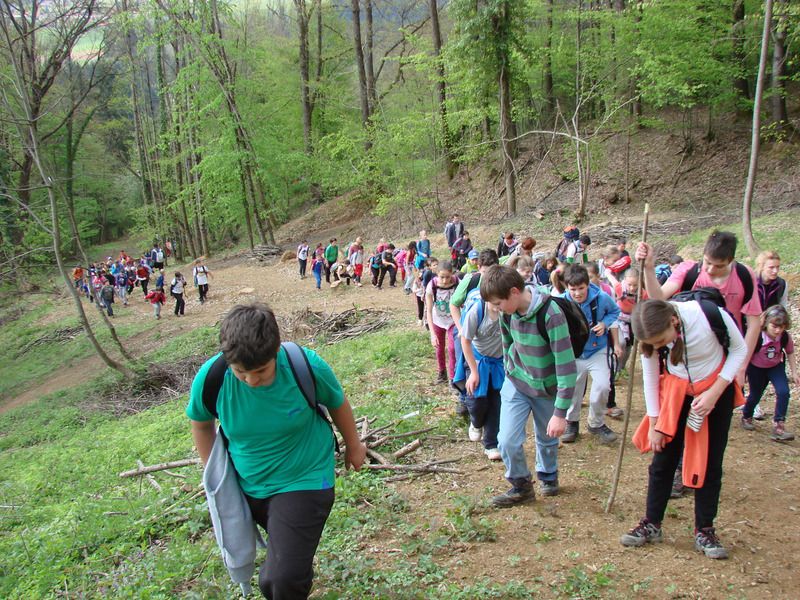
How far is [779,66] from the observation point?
15.2 metres

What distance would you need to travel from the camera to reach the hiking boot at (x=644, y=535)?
366 centimetres

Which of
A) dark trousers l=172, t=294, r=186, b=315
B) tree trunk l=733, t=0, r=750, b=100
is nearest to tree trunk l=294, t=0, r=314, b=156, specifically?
dark trousers l=172, t=294, r=186, b=315

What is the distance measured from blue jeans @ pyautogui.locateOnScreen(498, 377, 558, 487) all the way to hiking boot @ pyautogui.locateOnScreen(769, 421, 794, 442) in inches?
106

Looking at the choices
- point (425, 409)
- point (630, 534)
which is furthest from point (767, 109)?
point (630, 534)

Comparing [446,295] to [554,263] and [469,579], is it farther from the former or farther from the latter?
[469,579]

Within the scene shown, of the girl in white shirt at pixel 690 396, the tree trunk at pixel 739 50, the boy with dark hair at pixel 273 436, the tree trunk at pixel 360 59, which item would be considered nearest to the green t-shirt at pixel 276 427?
the boy with dark hair at pixel 273 436

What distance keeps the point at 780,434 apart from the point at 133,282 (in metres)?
24.9

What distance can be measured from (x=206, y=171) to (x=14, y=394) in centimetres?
1546

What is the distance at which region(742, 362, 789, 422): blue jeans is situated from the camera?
5.30 metres

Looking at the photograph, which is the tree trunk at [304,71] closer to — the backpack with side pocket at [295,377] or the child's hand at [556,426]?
the child's hand at [556,426]

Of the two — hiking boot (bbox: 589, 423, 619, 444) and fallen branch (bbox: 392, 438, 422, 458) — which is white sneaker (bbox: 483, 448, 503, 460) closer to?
fallen branch (bbox: 392, 438, 422, 458)

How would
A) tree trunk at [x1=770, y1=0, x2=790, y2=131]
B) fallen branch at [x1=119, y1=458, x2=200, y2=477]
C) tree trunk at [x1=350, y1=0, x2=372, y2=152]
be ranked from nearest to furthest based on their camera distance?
fallen branch at [x1=119, y1=458, x2=200, y2=477] → tree trunk at [x1=770, y1=0, x2=790, y2=131] → tree trunk at [x1=350, y1=0, x2=372, y2=152]

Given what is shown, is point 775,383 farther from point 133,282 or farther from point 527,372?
point 133,282

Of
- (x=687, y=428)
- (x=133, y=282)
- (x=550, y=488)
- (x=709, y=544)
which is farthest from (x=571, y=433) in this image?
(x=133, y=282)
